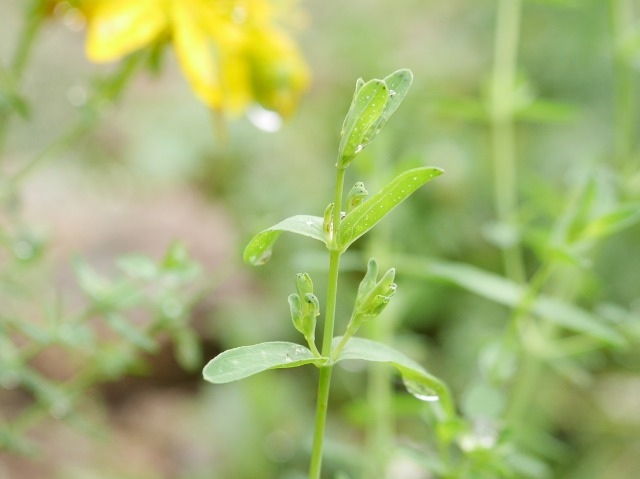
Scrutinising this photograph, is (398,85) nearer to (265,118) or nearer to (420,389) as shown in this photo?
(420,389)

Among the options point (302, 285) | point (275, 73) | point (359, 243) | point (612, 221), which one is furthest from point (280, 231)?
point (359, 243)

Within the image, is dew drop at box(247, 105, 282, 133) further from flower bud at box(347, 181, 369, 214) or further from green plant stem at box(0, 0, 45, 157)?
flower bud at box(347, 181, 369, 214)

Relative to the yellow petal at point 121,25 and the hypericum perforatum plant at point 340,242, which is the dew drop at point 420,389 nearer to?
the hypericum perforatum plant at point 340,242

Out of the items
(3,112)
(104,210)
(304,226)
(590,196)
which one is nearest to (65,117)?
(104,210)

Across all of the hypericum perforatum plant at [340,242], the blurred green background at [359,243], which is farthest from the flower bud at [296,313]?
the blurred green background at [359,243]

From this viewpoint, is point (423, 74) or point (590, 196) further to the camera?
point (423, 74)

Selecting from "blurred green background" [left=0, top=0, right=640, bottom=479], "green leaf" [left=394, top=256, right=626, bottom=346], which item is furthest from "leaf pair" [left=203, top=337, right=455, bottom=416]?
"blurred green background" [left=0, top=0, right=640, bottom=479]

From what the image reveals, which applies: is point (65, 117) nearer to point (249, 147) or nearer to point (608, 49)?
point (249, 147)
